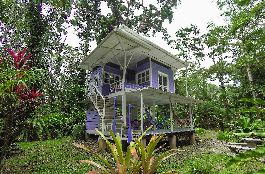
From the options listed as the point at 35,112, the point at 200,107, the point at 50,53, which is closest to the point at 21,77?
the point at 35,112

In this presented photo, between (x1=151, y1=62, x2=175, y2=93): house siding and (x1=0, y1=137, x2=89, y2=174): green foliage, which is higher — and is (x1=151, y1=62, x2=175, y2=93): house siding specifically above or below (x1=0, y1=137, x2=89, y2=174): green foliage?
above

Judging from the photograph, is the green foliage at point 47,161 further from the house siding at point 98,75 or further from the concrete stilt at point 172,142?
the concrete stilt at point 172,142

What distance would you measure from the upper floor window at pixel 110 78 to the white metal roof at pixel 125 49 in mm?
1050

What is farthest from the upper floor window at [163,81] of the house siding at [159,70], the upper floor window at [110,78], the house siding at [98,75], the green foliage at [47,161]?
the green foliage at [47,161]

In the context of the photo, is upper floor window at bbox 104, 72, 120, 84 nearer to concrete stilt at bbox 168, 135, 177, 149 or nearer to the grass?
the grass

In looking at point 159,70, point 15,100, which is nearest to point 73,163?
point 15,100

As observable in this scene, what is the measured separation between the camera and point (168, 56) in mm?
18016

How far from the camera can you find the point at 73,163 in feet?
33.7

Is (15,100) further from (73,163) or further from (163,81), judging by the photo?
(163,81)

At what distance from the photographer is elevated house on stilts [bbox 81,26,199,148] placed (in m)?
14.7

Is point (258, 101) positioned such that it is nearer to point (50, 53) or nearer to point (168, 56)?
point (168, 56)

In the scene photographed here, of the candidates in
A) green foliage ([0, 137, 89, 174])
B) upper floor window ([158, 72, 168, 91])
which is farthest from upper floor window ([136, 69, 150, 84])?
green foliage ([0, 137, 89, 174])

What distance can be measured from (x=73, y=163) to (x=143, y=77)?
31.7ft

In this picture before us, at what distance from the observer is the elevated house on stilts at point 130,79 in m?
14.7
